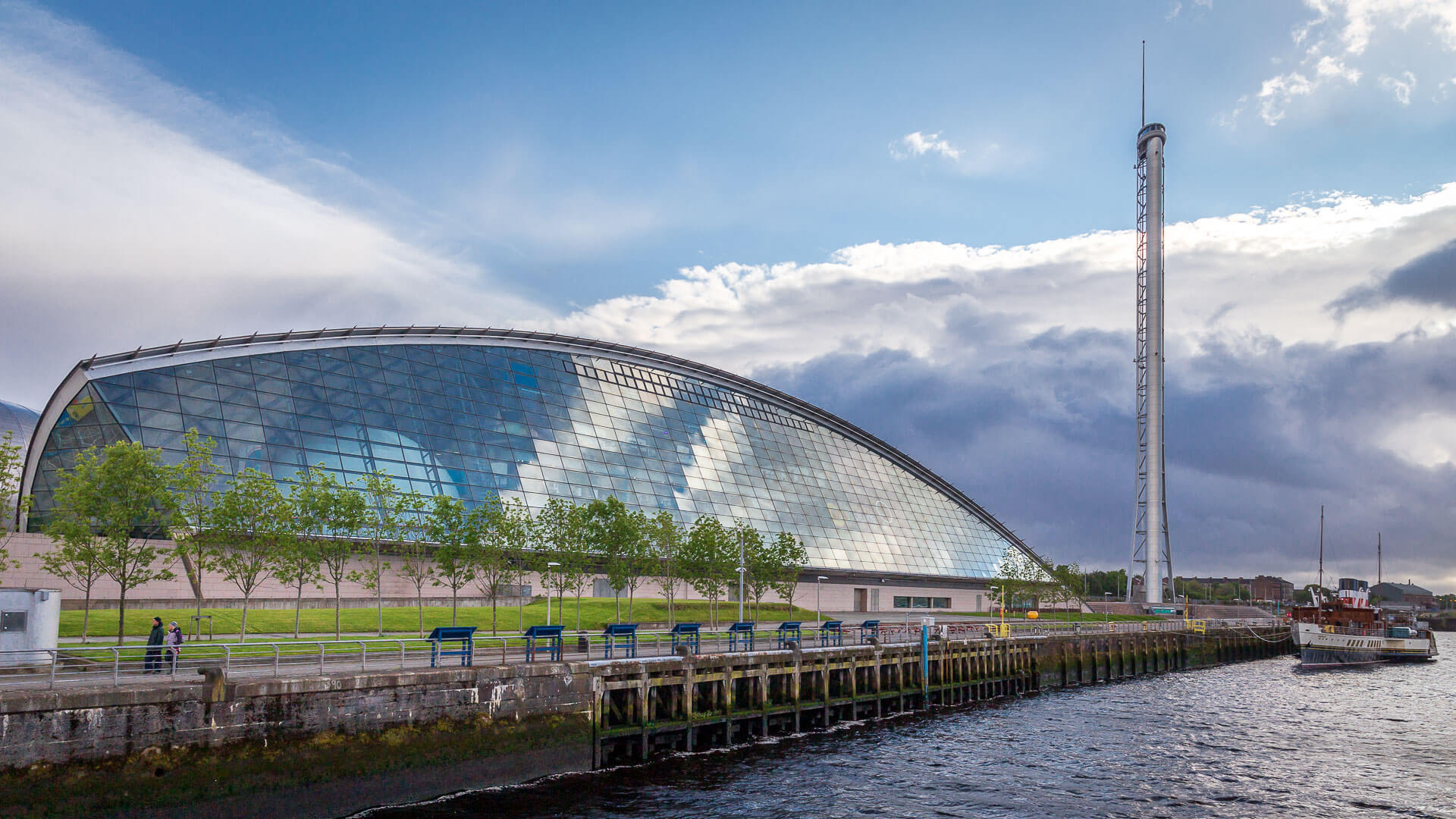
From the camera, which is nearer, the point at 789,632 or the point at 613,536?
the point at 789,632

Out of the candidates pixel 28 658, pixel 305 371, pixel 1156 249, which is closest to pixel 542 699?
pixel 28 658

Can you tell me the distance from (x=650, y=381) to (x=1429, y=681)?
74.6 meters

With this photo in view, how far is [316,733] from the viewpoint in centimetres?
2725

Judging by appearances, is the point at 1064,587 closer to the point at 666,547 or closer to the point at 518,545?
the point at 666,547

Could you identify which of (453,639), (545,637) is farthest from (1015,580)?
(453,639)

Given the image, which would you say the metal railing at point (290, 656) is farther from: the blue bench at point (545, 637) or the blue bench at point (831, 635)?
the blue bench at point (545, 637)

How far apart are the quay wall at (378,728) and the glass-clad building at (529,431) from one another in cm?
4217

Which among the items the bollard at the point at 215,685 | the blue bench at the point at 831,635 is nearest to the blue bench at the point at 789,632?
the blue bench at the point at 831,635

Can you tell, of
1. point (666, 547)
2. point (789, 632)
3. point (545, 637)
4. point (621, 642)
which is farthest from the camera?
point (666, 547)

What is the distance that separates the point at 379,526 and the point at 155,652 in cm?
3123

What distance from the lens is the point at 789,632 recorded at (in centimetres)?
5866

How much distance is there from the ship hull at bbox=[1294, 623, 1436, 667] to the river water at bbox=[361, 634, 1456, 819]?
38099mm

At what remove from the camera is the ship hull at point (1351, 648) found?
93625mm

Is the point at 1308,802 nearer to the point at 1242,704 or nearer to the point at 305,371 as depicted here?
the point at 1242,704
